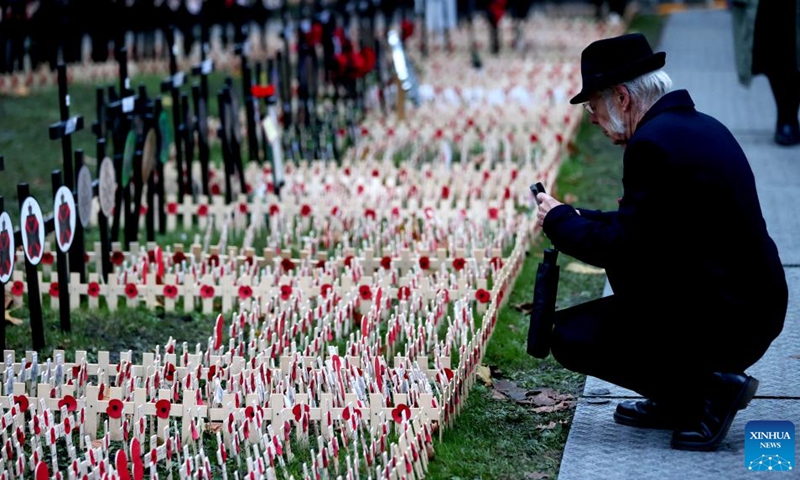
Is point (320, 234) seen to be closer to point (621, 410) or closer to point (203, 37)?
point (203, 37)

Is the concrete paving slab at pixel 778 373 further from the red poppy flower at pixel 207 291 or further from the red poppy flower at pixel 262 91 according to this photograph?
the red poppy flower at pixel 262 91

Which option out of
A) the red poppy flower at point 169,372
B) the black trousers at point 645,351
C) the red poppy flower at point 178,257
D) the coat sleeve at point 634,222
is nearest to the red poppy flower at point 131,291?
the red poppy flower at point 178,257

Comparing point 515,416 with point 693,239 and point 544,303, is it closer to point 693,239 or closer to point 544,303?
point 544,303

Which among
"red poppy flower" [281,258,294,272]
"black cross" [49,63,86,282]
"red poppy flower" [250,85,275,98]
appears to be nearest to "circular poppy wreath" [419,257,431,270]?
"red poppy flower" [281,258,294,272]

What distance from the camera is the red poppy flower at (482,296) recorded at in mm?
6754

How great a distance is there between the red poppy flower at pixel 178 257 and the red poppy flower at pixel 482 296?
1684mm

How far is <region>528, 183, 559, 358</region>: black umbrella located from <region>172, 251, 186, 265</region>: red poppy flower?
2.92 m

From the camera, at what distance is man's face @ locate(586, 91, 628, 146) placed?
16.0 feet

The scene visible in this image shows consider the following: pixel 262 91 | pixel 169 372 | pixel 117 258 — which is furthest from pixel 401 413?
pixel 262 91

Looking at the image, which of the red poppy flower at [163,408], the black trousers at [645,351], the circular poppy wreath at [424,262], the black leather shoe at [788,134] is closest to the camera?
the black trousers at [645,351]

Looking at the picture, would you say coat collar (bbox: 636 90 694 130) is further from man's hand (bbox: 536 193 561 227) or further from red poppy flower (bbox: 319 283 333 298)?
red poppy flower (bbox: 319 283 333 298)

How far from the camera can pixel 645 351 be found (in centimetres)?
484

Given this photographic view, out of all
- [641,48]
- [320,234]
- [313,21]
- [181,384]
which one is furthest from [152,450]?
[313,21]

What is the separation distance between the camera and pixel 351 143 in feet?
37.3
